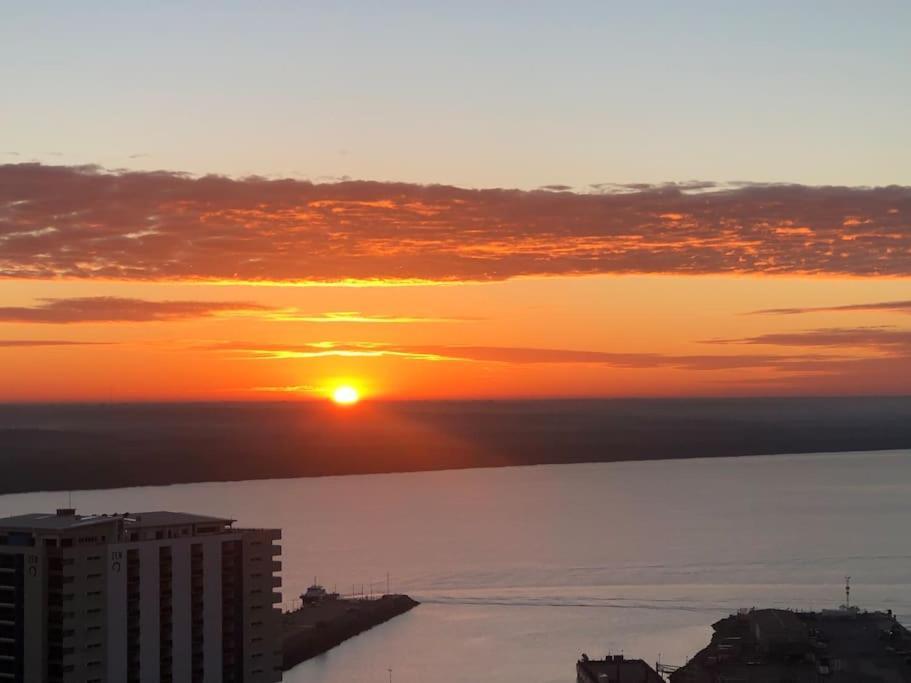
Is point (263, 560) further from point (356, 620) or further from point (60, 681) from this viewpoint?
point (356, 620)

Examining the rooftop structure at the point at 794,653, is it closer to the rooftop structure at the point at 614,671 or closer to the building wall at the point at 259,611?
the rooftop structure at the point at 614,671

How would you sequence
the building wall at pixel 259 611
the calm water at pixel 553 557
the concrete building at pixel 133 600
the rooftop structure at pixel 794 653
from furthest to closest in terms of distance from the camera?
the calm water at pixel 553 557 → the rooftop structure at pixel 794 653 → the building wall at pixel 259 611 → the concrete building at pixel 133 600

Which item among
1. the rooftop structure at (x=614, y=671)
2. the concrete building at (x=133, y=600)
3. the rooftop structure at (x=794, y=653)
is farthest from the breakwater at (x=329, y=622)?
the concrete building at (x=133, y=600)

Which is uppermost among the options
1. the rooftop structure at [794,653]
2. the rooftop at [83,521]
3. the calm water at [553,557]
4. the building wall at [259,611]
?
the rooftop at [83,521]

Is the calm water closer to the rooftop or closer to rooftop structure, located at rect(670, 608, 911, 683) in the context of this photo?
rooftop structure, located at rect(670, 608, 911, 683)

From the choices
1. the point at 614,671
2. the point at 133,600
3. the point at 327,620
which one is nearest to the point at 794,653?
the point at 614,671

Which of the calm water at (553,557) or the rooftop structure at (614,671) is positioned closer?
the rooftop structure at (614,671)
